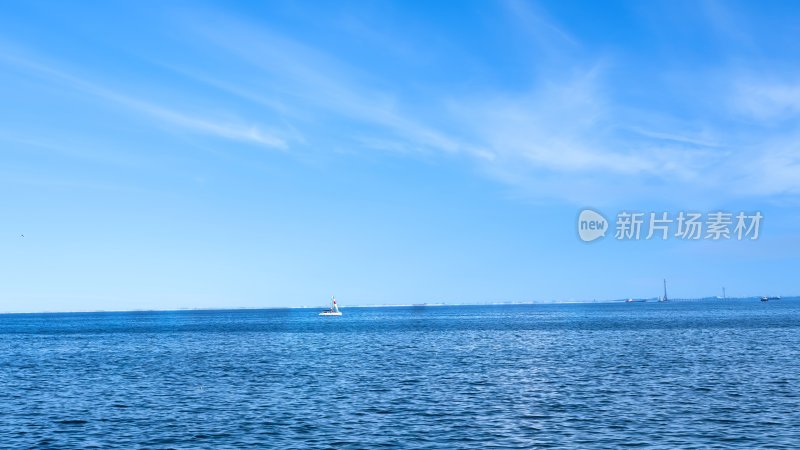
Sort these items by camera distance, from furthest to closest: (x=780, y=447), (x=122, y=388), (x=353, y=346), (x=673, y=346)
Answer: (x=353, y=346)
(x=673, y=346)
(x=122, y=388)
(x=780, y=447)

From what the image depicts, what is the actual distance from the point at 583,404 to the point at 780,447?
14444 millimetres

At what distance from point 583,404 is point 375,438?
16095 millimetres

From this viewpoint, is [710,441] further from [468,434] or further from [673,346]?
[673,346]

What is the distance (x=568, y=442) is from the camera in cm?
3547

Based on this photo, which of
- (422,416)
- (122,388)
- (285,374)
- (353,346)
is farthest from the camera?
(353,346)

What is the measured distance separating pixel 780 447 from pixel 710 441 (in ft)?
10.0

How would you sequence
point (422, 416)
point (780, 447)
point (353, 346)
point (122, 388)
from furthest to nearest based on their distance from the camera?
point (353, 346), point (122, 388), point (422, 416), point (780, 447)

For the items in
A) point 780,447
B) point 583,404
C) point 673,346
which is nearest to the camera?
point 780,447

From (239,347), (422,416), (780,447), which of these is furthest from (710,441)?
(239,347)

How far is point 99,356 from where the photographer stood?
99812 millimetres

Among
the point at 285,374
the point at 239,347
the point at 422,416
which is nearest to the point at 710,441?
the point at 422,416

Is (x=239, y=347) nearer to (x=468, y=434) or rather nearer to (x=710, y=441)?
(x=468, y=434)

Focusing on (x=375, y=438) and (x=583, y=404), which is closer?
(x=375, y=438)

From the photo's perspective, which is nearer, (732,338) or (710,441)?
(710,441)
